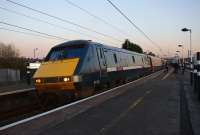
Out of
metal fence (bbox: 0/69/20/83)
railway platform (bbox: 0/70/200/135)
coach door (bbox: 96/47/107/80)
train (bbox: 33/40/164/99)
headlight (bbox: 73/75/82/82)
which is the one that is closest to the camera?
railway platform (bbox: 0/70/200/135)

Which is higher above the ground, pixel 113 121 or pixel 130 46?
pixel 130 46

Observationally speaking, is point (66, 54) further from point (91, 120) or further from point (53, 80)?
point (91, 120)

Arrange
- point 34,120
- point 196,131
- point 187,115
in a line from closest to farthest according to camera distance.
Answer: point 196,131 → point 34,120 → point 187,115

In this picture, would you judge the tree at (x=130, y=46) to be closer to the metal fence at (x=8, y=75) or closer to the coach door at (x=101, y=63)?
the metal fence at (x=8, y=75)

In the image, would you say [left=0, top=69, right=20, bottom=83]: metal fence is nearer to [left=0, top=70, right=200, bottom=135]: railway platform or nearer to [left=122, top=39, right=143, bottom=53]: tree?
[left=0, top=70, right=200, bottom=135]: railway platform

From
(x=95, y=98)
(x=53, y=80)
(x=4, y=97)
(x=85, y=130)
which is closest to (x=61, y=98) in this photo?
(x=53, y=80)

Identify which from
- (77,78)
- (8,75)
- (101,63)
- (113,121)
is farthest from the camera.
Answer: (8,75)

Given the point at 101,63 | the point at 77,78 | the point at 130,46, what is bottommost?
the point at 77,78

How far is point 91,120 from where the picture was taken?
8.88 meters

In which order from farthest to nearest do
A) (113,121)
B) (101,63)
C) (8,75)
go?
(8,75) < (101,63) < (113,121)

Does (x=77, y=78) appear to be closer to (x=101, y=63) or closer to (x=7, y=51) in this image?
(x=101, y=63)

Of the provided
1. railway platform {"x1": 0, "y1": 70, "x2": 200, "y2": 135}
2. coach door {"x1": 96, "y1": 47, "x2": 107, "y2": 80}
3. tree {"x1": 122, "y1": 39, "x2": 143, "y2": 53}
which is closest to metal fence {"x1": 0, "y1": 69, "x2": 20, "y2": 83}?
coach door {"x1": 96, "y1": 47, "x2": 107, "y2": 80}

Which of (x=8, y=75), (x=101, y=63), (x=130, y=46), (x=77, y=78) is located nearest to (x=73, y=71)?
(x=77, y=78)

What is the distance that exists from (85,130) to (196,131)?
2.51 m
